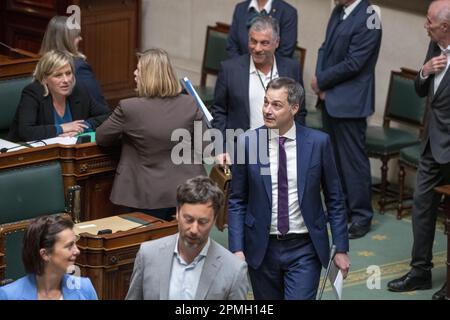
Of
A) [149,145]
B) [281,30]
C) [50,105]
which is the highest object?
[281,30]

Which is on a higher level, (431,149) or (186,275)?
(431,149)

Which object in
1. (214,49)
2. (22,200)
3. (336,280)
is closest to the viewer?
(336,280)

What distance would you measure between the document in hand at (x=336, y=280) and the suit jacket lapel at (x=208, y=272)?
2.84 feet

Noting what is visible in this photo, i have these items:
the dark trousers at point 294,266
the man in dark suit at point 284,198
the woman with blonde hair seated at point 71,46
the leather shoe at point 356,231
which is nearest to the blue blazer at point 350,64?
the leather shoe at point 356,231

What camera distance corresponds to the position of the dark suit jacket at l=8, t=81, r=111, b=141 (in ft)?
25.5

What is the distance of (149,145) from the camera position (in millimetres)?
7238

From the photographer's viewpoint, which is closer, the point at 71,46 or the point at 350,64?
the point at 71,46

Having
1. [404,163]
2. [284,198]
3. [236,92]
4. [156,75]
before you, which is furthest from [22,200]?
[404,163]

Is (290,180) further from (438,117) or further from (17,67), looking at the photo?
(17,67)

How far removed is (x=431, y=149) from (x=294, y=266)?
206 centimetres

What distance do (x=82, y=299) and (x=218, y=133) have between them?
271 centimetres

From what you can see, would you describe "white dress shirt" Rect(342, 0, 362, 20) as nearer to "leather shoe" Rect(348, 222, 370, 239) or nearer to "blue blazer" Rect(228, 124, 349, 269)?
"leather shoe" Rect(348, 222, 370, 239)

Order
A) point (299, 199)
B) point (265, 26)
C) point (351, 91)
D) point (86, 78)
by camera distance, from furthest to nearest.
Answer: point (351, 91) < point (86, 78) < point (265, 26) < point (299, 199)

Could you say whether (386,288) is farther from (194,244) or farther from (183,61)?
(183,61)
